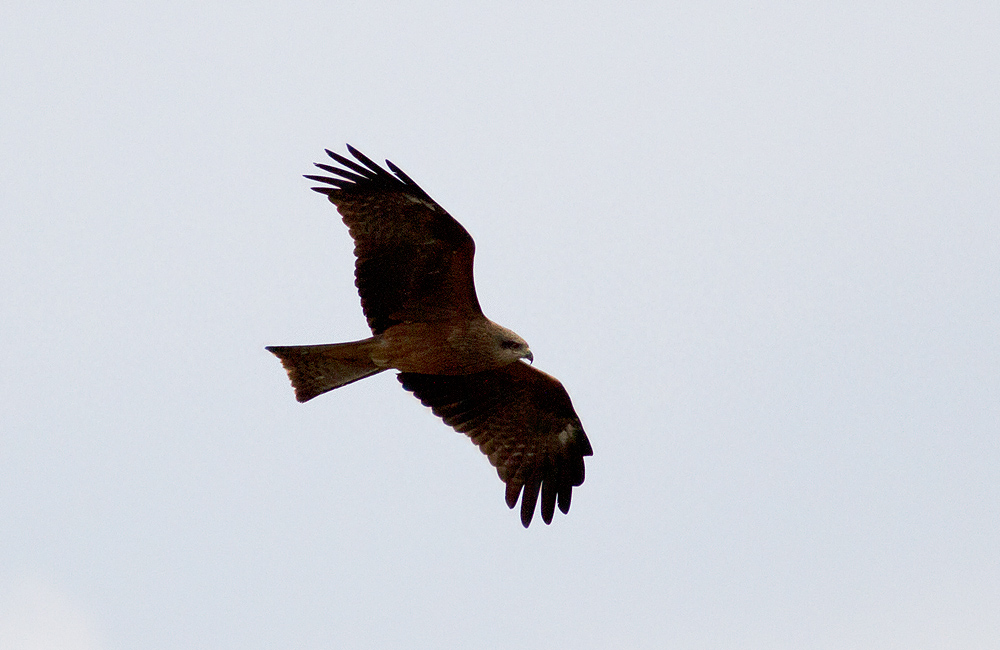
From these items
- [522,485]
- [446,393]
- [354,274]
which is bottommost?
[522,485]

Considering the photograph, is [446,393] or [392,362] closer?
[392,362]

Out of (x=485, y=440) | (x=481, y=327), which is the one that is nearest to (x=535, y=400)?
(x=485, y=440)

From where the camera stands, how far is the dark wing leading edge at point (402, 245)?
11039mm

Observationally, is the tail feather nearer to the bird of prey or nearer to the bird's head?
the bird of prey

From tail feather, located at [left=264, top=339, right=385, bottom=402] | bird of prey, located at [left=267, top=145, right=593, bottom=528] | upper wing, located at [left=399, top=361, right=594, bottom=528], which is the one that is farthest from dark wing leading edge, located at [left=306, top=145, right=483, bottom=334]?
upper wing, located at [left=399, top=361, right=594, bottom=528]

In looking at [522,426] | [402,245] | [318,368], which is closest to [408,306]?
[402,245]

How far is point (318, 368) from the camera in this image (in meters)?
11.8

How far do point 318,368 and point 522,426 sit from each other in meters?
1.96

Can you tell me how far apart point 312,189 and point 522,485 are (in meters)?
3.24

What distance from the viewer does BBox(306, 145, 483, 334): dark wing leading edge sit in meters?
11.0

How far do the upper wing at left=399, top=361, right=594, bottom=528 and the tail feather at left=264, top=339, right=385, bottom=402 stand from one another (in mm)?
782

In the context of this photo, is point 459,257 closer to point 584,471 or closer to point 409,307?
point 409,307

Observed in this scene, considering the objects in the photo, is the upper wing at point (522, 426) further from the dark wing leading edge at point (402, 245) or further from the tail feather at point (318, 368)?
the dark wing leading edge at point (402, 245)

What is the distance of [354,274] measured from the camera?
1141 cm
